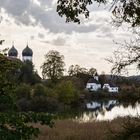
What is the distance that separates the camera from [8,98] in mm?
8602

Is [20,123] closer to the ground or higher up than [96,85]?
closer to the ground

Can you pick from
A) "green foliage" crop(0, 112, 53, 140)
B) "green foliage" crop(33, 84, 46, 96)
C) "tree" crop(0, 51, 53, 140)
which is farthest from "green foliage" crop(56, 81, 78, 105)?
"green foliage" crop(0, 112, 53, 140)

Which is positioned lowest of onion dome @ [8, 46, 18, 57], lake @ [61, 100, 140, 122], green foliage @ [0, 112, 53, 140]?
lake @ [61, 100, 140, 122]

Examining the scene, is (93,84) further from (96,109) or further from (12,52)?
(96,109)

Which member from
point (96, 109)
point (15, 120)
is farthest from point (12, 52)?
point (15, 120)

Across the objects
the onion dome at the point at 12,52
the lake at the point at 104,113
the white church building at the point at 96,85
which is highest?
the onion dome at the point at 12,52

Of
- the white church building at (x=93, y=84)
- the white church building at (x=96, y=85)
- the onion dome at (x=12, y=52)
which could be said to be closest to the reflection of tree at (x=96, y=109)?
the white church building at (x=93, y=84)

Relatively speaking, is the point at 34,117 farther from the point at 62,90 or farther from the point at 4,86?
the point at 62,90

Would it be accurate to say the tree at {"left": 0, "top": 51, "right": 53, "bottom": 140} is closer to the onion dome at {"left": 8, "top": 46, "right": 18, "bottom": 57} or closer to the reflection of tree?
the reflection of tree

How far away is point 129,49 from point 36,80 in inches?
3031

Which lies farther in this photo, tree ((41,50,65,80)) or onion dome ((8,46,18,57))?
onion dome ((8,46,18,57))

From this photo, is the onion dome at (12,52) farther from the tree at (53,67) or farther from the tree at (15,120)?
the tree at (15,120)

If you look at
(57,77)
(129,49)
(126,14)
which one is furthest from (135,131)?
(57,77)

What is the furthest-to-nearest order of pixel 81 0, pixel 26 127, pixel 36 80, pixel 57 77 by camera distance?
pixel 57 77, pixel 36 80, pixel 81 0, pixel 26 127
